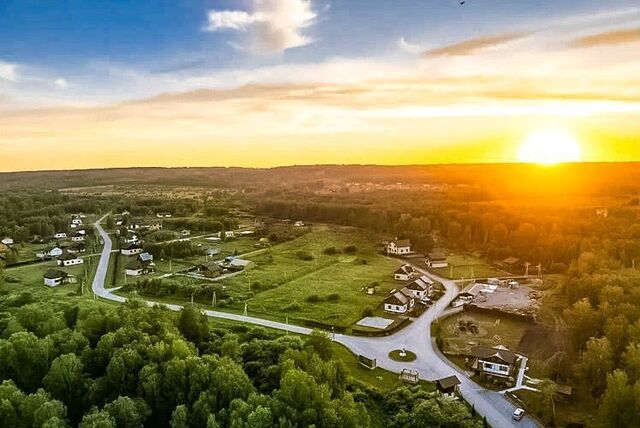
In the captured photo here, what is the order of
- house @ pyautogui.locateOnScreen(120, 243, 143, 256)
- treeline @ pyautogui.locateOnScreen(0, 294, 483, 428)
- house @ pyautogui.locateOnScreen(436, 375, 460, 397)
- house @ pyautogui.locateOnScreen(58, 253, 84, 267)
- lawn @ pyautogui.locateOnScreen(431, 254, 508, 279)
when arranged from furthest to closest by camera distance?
house @ pyautogui.locateOnScreen(120, 243, 143, 256) < house @ pyautogui.locateOnScreen(58, 253, 84, 267) < lawn @ pyautogui.locateOnScreen(431, 254, 508, 279) < house @ pyautogui.locateOnScreen(436, 375, 460, 397) < treeline @ pyautogui.locateOnScreen(0, 294, 483, 428)

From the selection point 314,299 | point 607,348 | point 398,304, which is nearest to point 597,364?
point 607,348

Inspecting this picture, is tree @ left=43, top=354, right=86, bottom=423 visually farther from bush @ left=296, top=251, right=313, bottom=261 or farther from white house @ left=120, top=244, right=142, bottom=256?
white house @ left=120, top=244, right=142, bottom=256

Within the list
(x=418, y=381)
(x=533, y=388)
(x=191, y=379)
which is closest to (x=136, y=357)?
(x=191, y=379)

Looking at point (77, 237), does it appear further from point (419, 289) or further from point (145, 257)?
point (419, 289)

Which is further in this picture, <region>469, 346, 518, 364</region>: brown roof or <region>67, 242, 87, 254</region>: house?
<region>67, 242, 87, 254</region>: house

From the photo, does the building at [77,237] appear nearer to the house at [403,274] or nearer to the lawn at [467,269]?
the house at [403,274]

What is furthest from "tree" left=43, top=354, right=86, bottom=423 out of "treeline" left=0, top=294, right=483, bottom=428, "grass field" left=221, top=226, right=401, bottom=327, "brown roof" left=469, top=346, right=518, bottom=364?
"brown roof" left=469, top=346, right=518, bottom=364
